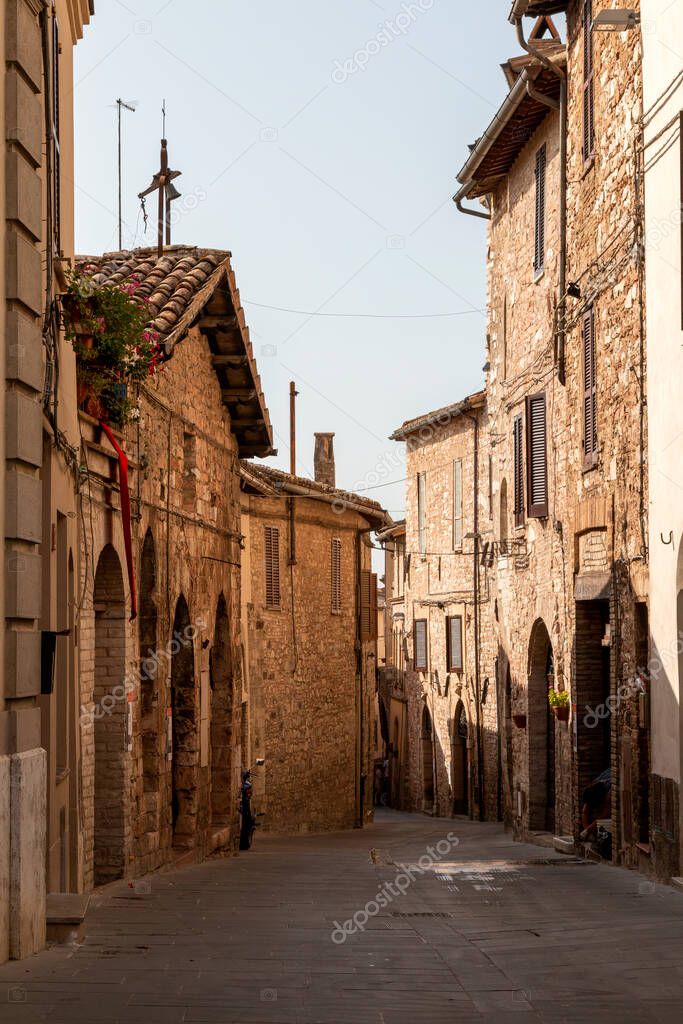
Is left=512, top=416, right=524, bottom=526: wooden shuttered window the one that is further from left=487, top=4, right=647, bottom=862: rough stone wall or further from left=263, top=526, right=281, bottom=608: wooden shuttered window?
left=263, top=526, right=281, bottom=608: wooden shuttered window

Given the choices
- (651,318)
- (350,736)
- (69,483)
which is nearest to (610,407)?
(651,318)

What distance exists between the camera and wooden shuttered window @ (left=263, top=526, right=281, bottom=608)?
86.2 feet

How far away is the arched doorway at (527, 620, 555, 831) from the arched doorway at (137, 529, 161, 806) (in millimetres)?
5881

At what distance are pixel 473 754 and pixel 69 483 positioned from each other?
19.0 metres

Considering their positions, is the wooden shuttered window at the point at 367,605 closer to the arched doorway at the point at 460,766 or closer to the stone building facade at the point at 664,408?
the arched doorway at the point at 460,766

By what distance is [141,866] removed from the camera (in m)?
14.3

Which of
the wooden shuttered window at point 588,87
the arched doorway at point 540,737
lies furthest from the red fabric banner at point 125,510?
the arched doorway at point 540,737

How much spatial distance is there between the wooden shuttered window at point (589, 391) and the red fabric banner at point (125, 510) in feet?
17.0

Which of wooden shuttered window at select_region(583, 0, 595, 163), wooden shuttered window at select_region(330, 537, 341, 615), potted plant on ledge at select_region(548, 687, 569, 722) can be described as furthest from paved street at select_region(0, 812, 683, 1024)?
wooden shuttered window at select_region(330, 537, 341, 615)

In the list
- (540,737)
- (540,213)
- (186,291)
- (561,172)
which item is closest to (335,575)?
(540,737)

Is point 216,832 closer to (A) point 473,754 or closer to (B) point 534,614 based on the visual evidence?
(B) point 534,614

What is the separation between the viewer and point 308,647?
27859 millimetres

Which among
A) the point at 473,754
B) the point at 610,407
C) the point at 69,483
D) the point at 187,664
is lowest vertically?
the point at 473,754

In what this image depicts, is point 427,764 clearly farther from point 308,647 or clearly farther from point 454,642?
point 308,647
